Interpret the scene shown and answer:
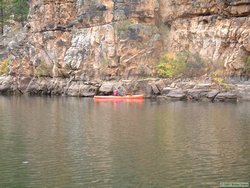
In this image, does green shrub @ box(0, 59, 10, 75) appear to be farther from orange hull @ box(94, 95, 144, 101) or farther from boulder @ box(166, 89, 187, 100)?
boulder @ box(166, 89, 187, 100)

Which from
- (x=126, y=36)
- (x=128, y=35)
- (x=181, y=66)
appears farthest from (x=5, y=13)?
(x=181, y=66)

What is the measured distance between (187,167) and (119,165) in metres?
3.17

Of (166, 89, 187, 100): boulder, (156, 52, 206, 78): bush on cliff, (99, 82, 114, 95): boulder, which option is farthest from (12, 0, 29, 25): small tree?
(166, 89, 187, 100): boulder

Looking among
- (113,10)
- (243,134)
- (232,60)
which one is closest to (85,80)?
(113,10)

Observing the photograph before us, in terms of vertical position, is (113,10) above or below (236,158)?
above

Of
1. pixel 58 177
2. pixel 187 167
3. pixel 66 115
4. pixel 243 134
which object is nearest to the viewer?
pixel 58 177

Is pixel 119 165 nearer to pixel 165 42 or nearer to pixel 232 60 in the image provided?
pixel 232 60

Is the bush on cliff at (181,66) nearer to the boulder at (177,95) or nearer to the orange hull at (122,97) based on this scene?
the boulder at (177,95)

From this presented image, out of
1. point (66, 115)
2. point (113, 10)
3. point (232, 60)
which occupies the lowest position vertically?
point (66, 115)

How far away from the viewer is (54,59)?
8031 centimetres

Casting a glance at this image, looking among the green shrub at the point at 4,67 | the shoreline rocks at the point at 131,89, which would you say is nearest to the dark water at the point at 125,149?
the shoreline rocks at the point at 131,89

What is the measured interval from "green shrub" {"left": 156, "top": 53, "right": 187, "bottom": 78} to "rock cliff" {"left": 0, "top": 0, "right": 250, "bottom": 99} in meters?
1.23

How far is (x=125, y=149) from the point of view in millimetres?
29391

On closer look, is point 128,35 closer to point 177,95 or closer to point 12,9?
point 177,95
